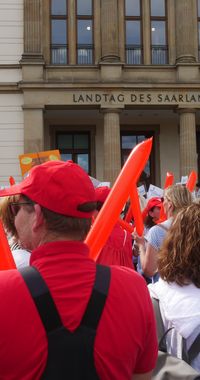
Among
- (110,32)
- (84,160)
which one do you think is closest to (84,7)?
(110,32)

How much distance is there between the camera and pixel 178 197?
393cm

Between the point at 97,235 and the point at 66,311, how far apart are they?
2.00ft

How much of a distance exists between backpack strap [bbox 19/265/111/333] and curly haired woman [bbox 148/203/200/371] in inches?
27.2

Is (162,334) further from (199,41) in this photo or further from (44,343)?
(199,41)

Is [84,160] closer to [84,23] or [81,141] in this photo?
[81,141]

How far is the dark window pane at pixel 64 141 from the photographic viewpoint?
2273 centimetres

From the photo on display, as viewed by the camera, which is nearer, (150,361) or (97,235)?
(150,361)

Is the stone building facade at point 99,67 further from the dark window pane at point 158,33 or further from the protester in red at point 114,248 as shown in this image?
the protester in red at point 114,248

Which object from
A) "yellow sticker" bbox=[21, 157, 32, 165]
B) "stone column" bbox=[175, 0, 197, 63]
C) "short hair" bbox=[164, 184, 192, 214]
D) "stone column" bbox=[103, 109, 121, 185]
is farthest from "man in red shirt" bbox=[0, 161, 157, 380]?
"stone column" bbox=[175, 0, 197, 63]

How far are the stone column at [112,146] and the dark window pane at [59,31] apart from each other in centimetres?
323

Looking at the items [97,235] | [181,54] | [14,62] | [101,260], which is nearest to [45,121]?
[14,62]

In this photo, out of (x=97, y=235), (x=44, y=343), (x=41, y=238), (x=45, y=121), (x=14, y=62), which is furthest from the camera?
(x=45, y=121)

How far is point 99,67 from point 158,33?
2886 millimetres

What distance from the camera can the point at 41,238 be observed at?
1630 millimetres
